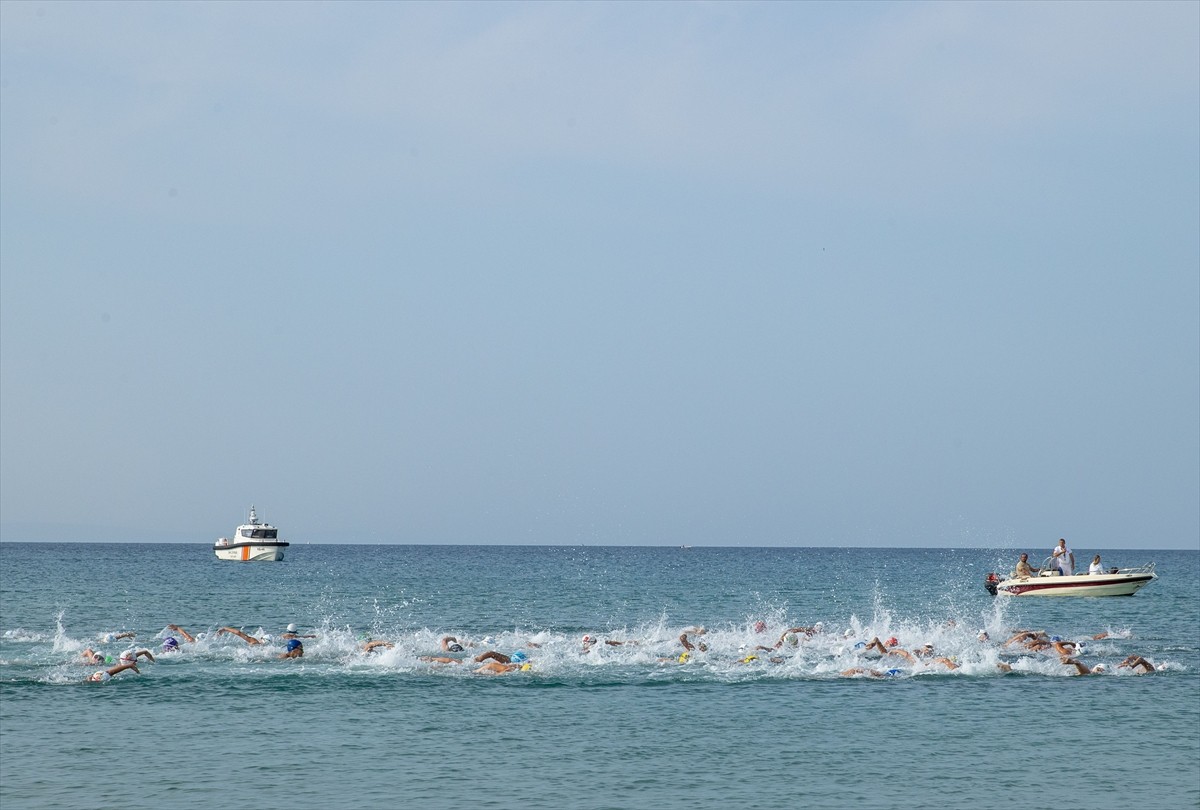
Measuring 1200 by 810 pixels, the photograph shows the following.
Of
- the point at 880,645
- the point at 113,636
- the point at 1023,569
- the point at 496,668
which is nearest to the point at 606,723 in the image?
the point at 496,668

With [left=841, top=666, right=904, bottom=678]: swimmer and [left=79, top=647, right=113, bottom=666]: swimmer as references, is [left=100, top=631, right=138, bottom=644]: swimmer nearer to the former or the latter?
[left=79, top=647, right=113, bottom=666]: swimmer

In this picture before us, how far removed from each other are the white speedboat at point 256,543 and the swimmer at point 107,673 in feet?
277

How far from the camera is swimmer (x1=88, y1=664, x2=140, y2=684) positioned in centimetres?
2580

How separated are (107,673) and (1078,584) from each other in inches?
1716

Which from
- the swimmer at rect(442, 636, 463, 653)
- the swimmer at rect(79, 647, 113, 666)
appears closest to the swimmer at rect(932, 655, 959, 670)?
the swimmer at rect(442, 636, 463, 653)

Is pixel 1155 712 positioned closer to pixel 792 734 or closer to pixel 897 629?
pixel 792 734

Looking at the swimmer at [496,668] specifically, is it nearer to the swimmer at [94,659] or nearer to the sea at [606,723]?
the sea at [606,723]

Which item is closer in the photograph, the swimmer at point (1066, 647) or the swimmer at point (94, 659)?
the swimmer at point (94, 659)

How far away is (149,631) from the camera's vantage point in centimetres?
4119

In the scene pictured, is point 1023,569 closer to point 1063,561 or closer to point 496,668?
point 1063,561

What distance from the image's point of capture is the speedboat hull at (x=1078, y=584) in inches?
2126

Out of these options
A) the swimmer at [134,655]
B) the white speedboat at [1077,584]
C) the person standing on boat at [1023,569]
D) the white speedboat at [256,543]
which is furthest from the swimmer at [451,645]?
the white speedboat at [256,543]

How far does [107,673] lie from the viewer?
26.2 metres

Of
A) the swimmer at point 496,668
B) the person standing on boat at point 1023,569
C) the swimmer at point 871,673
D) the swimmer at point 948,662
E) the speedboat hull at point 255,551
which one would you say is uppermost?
the person standing on boat at point 1023,569
